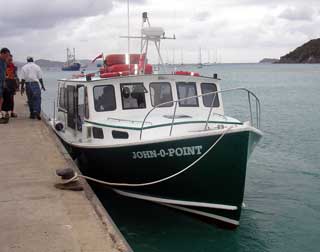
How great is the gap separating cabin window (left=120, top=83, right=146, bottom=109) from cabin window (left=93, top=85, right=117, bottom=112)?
21cm

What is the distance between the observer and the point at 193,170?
8.17 m

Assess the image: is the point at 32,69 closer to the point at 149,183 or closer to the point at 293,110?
the point at 149,183

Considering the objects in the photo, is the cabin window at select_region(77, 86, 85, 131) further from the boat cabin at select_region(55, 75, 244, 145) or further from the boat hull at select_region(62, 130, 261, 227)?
the boat hull at select_region(62, 130, 261, 227)

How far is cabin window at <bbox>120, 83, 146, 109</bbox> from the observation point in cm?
995

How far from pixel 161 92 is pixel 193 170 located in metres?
2.55

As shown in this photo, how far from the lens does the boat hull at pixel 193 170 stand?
7.97m

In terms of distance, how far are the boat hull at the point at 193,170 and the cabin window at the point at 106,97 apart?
43.9 inches

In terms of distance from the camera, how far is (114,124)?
9234 millimetres

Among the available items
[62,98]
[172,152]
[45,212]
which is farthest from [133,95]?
[45,212]

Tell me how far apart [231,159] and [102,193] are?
3776 mm

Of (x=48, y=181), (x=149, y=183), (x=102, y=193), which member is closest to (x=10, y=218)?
(x=48, y=181)

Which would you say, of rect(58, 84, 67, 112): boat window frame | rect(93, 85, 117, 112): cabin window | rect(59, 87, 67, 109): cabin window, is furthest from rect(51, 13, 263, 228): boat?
rect(59, 87, 67, 109): cabin window

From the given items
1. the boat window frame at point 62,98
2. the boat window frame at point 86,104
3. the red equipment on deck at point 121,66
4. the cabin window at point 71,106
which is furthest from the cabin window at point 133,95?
the boat window frame at point 62,98

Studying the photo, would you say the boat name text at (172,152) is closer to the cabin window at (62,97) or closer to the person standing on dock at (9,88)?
the cabin window at (62,97)
